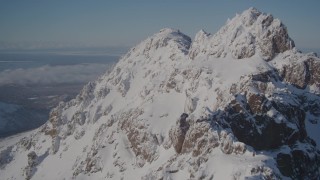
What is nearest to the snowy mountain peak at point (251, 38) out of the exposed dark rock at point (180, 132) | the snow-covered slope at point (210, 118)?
the snow-covered slope at point (210, 118)

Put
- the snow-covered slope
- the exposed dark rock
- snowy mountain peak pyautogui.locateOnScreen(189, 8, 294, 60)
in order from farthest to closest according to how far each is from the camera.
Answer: snowy mountain peak pyautogui.locateOnScreen(189, 8, 294, 60), the exposed dark rock, the snow-covered slope

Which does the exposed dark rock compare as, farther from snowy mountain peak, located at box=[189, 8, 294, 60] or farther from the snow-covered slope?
snowy mountain peak, located at box=[189, 8, 294, 60]

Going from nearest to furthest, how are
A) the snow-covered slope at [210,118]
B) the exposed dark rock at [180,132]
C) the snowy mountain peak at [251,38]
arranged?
the snow-covered slope at [210,118] < the exposed dark rock at [180,132] < the snowy mountain peak at [251,38]

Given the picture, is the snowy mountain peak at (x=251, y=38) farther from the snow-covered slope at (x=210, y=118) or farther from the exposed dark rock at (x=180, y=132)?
the exposed dark rock at (x=180, y=132)

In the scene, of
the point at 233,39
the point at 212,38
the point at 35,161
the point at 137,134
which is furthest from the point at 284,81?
the point at 35,161

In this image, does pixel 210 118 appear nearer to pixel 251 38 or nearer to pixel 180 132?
pixel 180 132

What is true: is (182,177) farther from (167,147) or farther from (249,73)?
(249,73)

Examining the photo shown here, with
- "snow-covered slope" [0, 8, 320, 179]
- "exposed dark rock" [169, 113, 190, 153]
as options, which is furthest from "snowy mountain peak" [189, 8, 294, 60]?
"exposed dark rock" [169, 113, 190, 153]
